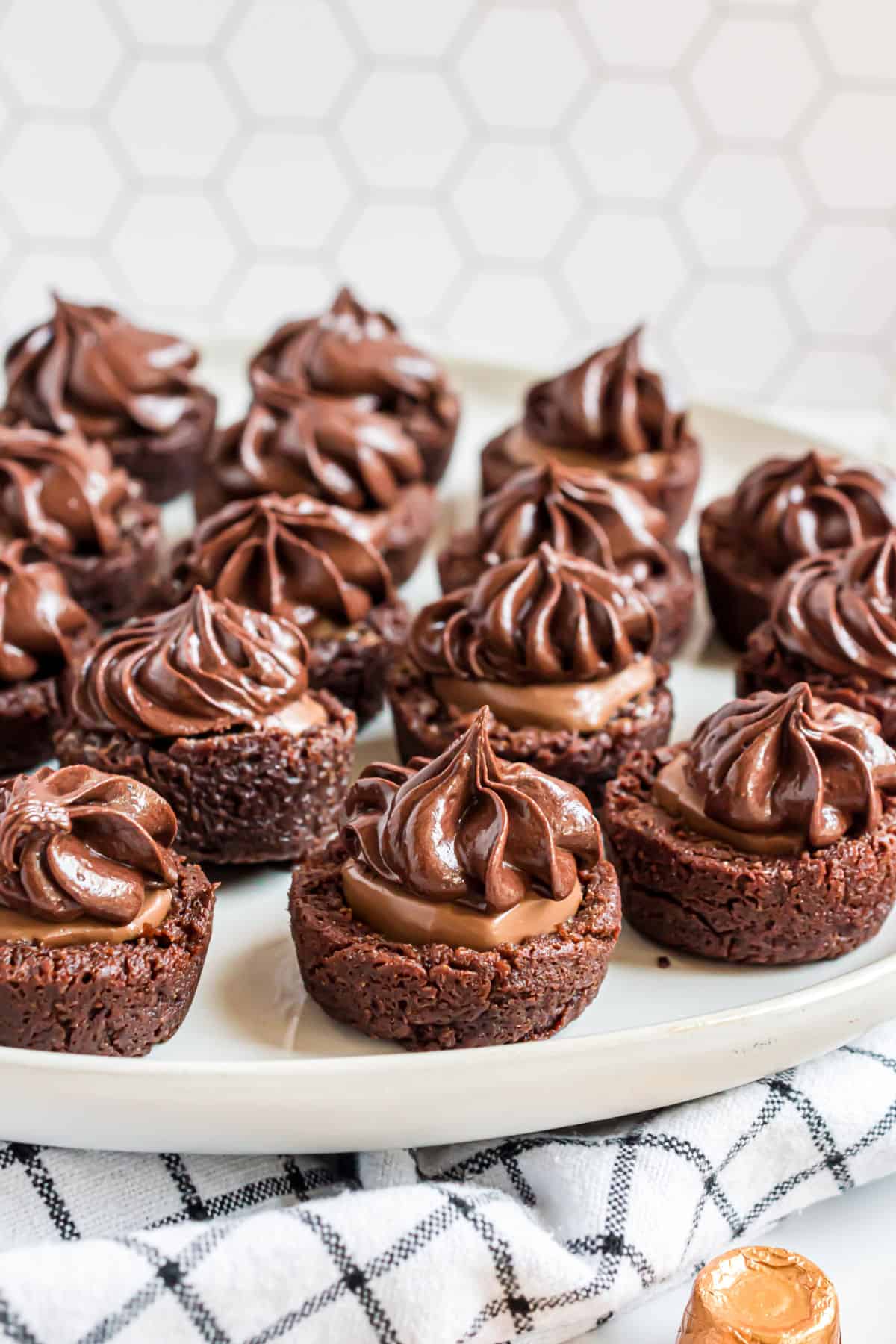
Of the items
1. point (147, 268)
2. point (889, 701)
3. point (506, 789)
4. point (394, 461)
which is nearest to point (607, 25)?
point (147, 268)

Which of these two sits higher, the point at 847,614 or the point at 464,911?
the point at 847,614

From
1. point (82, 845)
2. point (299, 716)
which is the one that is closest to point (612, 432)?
point (299, 716)

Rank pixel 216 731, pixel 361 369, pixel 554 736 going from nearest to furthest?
1. pixel 216 731
2. pixel 554 736
3. pixel 361 369

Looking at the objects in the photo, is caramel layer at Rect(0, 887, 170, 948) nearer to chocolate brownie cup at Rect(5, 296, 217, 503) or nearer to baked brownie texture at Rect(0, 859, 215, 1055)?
baked brownie texture at Rect(0, 859, 215, 1055)

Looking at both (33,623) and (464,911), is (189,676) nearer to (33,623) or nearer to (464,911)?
(33,623)

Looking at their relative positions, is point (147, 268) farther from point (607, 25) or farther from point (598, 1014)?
point (598, 1014)

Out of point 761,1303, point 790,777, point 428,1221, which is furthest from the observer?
point 790,777

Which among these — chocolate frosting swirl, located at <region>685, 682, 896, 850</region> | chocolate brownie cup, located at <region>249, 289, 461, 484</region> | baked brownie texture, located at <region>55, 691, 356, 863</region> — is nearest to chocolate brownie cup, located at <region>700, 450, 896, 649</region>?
chocolate brownie cup, located at <region>249, 289, 461, 484</region>
